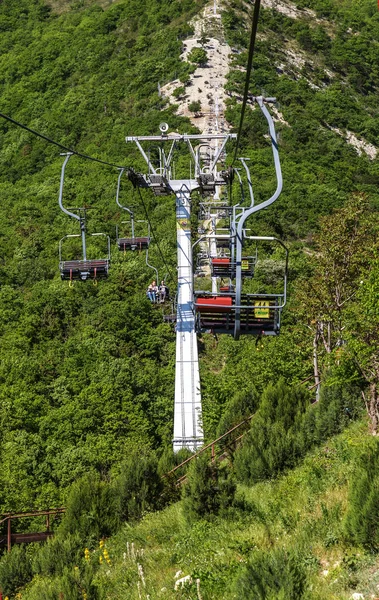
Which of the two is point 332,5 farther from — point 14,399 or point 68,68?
point 14,399

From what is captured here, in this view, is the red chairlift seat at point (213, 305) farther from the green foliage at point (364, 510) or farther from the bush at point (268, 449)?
the green foliage at point (364, 510)

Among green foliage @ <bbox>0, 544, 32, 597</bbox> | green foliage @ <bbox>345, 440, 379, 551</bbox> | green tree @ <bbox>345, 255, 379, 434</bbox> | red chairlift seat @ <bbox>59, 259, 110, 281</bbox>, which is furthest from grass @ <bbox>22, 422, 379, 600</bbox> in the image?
red chairlift seat @ <bbox>59, 259, 110, 281</bbox>

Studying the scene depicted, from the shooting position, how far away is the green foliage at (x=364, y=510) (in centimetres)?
747

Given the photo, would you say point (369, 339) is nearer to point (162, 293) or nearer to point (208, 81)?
point (162, 293)

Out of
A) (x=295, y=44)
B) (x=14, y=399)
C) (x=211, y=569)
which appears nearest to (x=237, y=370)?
(x=14, y=399)

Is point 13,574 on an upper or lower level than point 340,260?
lower

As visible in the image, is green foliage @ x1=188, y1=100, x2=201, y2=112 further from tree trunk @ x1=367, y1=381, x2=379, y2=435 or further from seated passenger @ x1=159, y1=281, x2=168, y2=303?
tree trunk @ x1=367, y1=381, x2=379, y2=435

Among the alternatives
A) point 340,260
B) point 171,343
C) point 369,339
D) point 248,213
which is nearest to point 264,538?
point 248,213

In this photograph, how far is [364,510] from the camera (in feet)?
24.7

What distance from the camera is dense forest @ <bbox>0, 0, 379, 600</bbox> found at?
8.95 m

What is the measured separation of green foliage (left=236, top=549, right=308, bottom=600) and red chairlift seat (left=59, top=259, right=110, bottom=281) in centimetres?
1371

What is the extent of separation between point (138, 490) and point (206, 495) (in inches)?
84.8

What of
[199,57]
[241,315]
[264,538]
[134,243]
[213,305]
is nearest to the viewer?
[264,538]

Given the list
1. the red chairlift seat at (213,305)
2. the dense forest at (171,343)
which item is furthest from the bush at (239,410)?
the red chairlift seat at (213,305)
